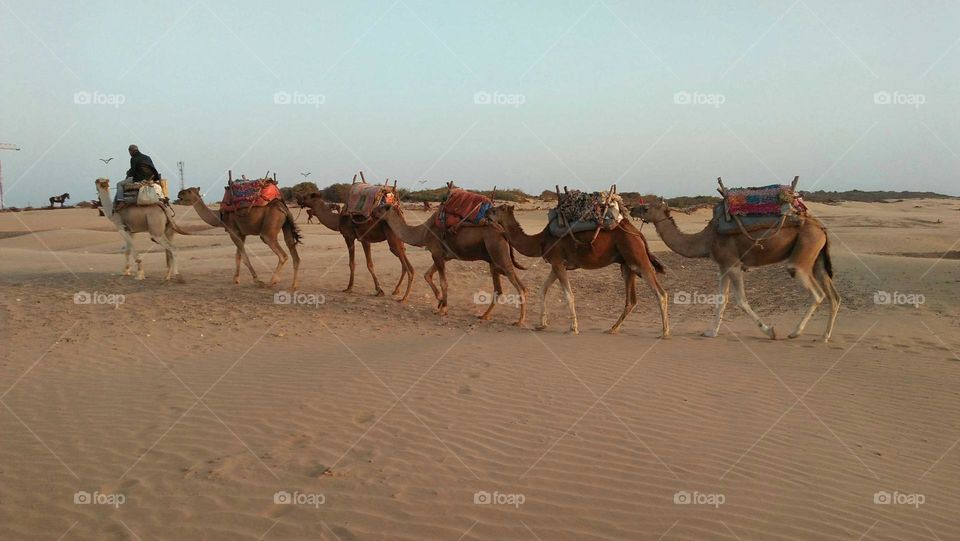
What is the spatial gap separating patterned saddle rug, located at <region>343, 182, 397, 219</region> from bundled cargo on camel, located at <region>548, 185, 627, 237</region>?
3606mm

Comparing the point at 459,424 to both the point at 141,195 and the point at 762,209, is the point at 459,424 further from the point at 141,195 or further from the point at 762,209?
the point at 141,195

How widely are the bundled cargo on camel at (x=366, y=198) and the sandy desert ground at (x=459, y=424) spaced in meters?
1.88

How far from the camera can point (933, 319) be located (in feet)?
38.6

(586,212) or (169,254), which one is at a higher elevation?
(586,212)

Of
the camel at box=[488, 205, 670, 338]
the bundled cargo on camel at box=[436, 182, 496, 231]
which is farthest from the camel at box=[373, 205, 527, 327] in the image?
the camel at box=[488, 205, 670, 338]

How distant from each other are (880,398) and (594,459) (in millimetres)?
3898

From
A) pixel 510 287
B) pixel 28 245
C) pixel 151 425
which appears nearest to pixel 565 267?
pixel 510 287
